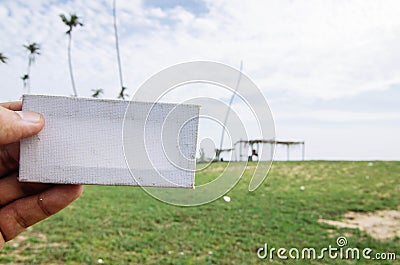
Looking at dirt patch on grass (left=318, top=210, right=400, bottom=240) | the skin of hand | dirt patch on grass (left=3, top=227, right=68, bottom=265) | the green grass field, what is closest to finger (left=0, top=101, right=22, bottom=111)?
the skin of hand

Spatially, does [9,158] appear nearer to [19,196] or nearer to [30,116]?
[19,196]

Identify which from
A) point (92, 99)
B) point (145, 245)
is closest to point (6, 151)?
→ point (92, 99)

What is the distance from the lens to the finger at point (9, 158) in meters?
1.00

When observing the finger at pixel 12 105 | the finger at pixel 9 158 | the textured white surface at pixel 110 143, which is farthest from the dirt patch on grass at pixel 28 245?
the textured white surface at pixel 110 143

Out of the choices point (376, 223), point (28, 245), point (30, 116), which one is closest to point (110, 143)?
point (30, 116)

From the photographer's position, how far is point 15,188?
3.52 ft

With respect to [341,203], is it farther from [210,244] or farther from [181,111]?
[181,111]

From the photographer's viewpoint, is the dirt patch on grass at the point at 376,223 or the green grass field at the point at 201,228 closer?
the green grass field at the point at 201,228

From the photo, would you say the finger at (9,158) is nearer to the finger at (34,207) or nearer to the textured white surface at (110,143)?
the finger at (34,207)

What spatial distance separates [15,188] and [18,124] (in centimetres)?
33

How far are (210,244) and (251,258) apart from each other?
384mm

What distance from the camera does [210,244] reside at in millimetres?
3211

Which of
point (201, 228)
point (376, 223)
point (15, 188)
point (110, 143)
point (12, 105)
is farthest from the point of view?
point (376, 223)

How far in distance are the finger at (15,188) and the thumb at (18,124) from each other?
225mm
